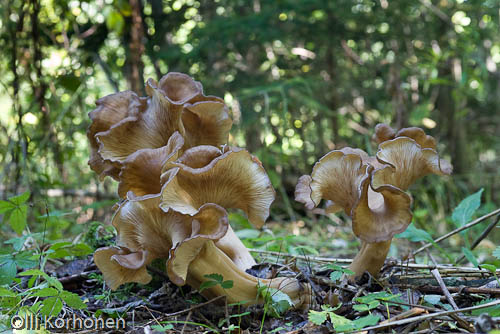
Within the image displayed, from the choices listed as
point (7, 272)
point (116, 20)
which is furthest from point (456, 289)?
point (116, 20)

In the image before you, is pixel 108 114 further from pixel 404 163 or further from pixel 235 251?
pixel 404 163

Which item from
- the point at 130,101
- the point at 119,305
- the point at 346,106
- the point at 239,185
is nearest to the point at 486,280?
the point at 239,185

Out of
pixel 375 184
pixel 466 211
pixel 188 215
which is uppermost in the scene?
pixel 375 184

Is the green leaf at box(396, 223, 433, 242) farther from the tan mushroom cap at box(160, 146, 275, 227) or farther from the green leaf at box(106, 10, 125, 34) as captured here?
the green leaf at box(106, 10, 125, 34)

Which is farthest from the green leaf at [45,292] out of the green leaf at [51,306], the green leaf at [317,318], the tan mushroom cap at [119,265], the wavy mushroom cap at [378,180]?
the wavy mushroom cap at [378,180]

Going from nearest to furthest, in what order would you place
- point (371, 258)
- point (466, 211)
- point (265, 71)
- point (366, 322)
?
point (366, 322) → point (371, 258) → point (466, 211) → point (265, 71)

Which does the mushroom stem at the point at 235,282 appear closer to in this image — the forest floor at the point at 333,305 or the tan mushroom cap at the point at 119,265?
the forest floor at the point at 333,305

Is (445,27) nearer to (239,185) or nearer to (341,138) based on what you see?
(341,138)
